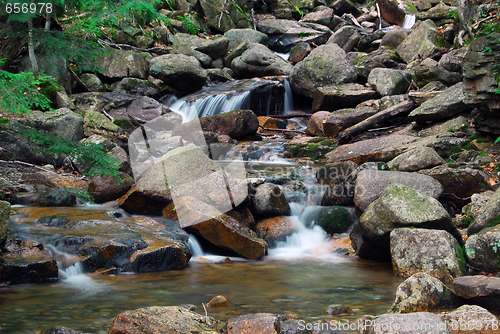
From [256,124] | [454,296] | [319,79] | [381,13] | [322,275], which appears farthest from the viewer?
[381,13]

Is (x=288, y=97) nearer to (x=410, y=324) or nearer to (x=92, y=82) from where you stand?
(x=92, y=82)

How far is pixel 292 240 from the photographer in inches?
277

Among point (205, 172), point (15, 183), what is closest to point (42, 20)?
point (15, 183)

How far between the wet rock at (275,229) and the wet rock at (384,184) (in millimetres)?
1394

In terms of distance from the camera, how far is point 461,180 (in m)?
6.63

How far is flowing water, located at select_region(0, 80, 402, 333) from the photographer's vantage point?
A: 371 cm

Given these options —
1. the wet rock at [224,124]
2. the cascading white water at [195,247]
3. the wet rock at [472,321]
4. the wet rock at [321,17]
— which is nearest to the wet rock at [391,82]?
the wet rock at [224,124]

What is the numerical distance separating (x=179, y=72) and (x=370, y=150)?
924cm

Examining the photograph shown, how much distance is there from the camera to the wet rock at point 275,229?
7027 mm

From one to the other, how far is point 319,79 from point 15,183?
11163 mm

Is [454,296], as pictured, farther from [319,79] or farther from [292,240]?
[319,79]

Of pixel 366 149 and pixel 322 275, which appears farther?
pixel 366 149

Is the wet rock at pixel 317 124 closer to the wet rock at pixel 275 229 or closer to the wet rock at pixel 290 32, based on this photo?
the wet rock at pixel 275 229

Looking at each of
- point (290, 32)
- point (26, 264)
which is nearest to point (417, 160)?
point (26, 264)
